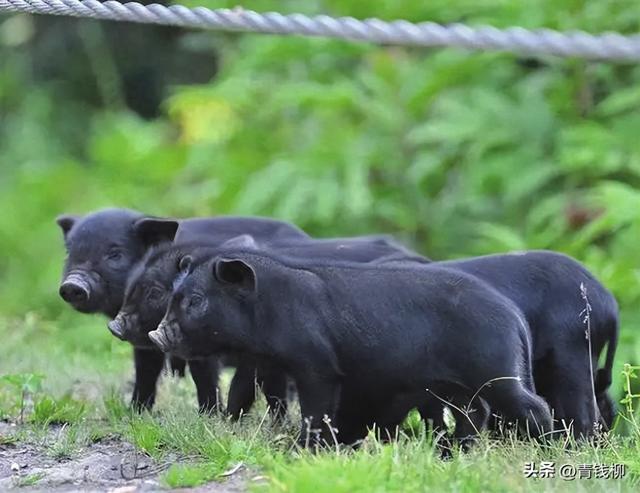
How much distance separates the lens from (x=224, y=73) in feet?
47.3

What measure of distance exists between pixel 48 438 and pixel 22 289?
6716 millimetres

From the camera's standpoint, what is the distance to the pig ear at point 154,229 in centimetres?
718

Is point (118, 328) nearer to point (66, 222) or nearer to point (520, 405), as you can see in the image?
point (66, 222)

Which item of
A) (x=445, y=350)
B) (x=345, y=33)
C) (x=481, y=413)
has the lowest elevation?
(x=481, y=413)

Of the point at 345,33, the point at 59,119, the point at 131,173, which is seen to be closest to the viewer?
the point at 345,33

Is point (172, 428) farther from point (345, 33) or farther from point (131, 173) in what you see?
point (131, 173)

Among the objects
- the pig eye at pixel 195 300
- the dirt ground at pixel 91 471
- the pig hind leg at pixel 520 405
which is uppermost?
the pig eye at pixel 195 300

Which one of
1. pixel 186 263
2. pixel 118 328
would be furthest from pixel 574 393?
pixel 118 328

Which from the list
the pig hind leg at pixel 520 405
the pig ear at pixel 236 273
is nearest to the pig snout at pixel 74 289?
the pig ear at pixel 236 273

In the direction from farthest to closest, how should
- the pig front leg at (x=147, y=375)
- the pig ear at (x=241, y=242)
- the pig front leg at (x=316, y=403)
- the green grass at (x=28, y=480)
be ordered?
the pig front leg at (x=147, y=375) → the pig ear at (x=241, y=242) → the pig front leg at (x=316, y=403) → the green grass at (x=28, y=480)

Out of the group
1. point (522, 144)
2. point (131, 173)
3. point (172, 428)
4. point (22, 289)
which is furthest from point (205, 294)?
point (131, 173)

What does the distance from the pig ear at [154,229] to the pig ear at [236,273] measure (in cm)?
106

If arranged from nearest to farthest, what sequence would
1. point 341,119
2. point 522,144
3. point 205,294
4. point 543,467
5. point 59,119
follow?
point 543,467
point 205,294
point 522,144
point 341,119
point 59,119

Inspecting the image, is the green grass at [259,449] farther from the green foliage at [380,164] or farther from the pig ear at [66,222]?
the pig ear at [66,222]
